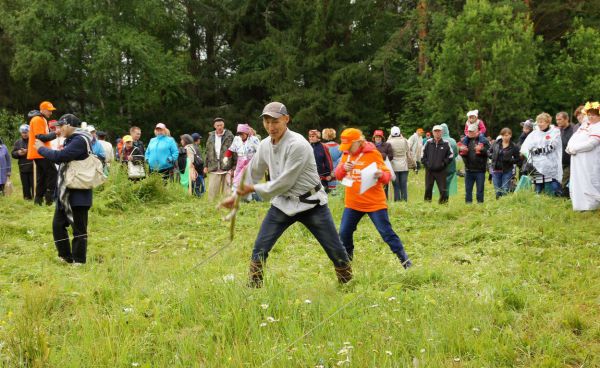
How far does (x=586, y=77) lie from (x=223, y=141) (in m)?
22.9

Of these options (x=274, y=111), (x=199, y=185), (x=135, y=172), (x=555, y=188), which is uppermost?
(x=274, y=111)

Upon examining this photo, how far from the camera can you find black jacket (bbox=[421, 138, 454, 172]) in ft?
36.5

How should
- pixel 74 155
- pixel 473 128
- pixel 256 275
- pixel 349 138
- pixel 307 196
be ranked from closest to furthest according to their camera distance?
pixel 256 275 → pixel 307 196 → pixel 349 138 → pixel 74 155 → pixel 473 128

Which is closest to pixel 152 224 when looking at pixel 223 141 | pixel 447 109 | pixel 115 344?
pixel 223 141

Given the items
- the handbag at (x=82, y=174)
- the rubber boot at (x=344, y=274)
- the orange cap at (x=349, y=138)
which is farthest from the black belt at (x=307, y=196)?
the handbag at (x=82, y=174)

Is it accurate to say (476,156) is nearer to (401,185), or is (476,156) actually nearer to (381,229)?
(401,185)

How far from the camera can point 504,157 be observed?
11031mm

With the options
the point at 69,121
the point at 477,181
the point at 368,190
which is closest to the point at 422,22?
the point at 477,181

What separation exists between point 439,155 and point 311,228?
22.4 feet

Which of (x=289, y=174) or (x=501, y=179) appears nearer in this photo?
(x=289, y=174)

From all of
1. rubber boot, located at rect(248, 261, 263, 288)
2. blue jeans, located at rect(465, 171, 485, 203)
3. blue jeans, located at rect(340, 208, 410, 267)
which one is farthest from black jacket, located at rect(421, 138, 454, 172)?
rubber boot, located at rect(248, 261, 263, 288)

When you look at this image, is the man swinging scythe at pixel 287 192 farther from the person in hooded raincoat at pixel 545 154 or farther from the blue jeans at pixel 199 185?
the blue jeans at pixel 199 185

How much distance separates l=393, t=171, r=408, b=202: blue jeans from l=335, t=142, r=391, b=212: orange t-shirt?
6281mm

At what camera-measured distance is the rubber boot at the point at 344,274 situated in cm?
496
